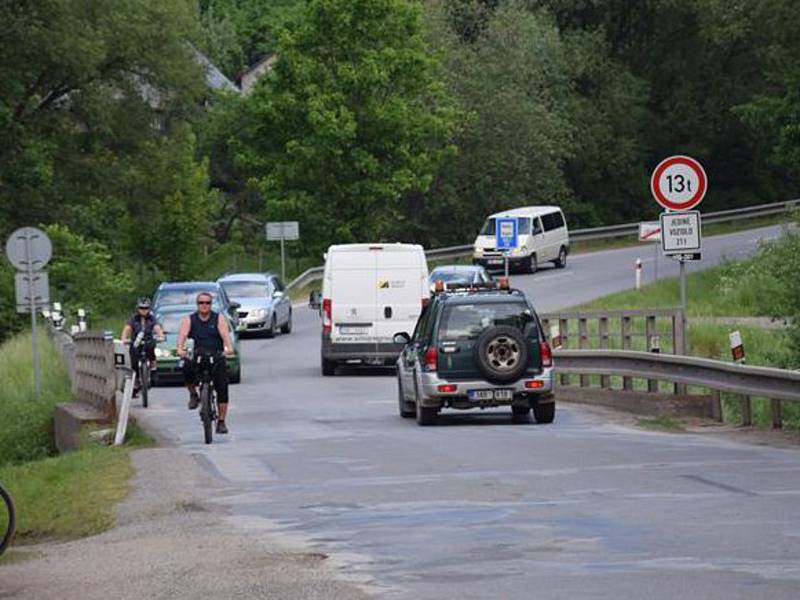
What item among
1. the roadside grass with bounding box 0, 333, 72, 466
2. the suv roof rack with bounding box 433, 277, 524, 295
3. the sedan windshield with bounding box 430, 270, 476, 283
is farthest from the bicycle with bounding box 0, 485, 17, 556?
the sedan windshield with bounding box 430, 270, 476, 283

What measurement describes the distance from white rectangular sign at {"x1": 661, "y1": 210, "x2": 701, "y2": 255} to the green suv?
194cm

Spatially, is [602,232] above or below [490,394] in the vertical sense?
above

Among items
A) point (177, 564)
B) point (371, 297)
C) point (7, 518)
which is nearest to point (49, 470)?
point (7, 518)

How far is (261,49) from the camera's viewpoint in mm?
137125

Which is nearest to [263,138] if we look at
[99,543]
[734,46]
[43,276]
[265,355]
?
[734,46]

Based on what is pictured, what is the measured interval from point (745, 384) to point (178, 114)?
176 ft

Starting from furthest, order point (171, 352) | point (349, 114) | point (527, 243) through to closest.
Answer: point (349, 114) → point (527, 243) → point (171, 352)

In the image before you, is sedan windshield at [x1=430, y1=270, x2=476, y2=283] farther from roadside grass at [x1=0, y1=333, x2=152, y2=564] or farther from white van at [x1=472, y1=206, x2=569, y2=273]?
roadside grass at [x1=0, y1=333, x2=152, y2=564]

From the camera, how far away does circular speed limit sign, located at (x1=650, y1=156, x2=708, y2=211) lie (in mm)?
23234

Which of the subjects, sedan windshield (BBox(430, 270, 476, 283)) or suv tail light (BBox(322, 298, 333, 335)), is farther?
sedan windshield (BBox(430, 270, 476, 283))

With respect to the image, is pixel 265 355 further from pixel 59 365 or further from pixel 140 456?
pixel 140 456

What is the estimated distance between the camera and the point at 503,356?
76.9 feet

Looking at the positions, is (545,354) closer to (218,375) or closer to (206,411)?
(218,375)

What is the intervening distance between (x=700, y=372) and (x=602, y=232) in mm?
53645
